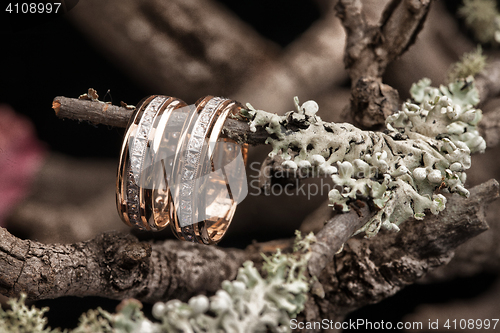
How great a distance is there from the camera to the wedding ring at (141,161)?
2.50ft

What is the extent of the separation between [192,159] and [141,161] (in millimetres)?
111

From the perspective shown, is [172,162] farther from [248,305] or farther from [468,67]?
[468,67]

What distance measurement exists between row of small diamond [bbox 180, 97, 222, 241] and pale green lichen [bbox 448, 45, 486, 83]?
0.88 meters

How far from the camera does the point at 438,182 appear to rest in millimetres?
765

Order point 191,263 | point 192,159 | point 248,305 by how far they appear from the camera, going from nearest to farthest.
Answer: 1. point 248,305
2. point 192,159
3. point 191,263

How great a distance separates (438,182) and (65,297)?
2.99 feet

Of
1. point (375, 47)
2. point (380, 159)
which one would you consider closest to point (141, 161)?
point (380, 159)

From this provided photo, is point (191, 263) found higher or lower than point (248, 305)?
higher

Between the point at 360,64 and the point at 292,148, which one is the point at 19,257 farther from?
the point at 360,64

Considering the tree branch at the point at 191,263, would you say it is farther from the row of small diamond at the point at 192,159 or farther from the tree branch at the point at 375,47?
the tree branch at the point at 375,47

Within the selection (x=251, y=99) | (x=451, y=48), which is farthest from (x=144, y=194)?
(x=451, y=48)

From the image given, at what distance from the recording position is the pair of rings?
2.49 ft

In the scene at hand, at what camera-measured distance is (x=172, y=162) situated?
797mm

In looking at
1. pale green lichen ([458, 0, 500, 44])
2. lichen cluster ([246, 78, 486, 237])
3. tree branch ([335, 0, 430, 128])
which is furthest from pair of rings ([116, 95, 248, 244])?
pale green lichen ([458, 0, 500, 44])
